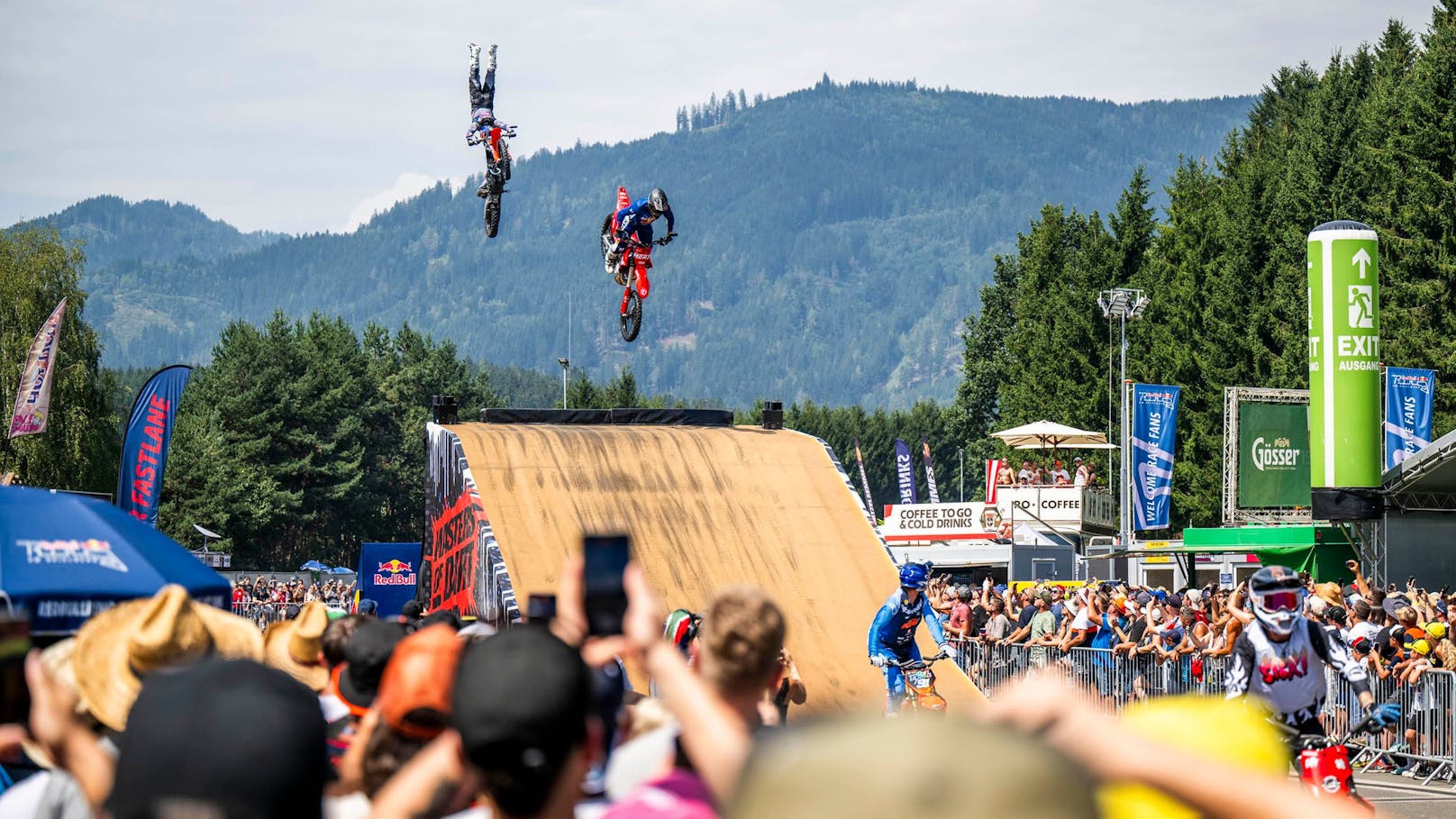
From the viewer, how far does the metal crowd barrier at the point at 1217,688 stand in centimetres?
1537

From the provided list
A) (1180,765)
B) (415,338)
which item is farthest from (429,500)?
(415,338)

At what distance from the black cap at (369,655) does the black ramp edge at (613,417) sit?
18798mm

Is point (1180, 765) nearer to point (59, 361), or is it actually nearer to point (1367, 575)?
point (1367, 575)

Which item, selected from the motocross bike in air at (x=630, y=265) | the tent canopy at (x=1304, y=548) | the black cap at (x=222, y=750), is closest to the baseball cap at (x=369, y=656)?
the black cap at (x=222, y=750)

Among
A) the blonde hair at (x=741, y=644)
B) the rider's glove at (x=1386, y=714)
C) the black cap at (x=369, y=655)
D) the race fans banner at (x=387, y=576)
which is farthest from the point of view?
the race fans banner at (x=387, y=576)

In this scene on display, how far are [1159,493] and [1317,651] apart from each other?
2719 centimetres

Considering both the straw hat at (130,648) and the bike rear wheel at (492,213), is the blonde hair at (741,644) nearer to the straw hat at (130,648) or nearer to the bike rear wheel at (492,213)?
the straw hat at (130,648)

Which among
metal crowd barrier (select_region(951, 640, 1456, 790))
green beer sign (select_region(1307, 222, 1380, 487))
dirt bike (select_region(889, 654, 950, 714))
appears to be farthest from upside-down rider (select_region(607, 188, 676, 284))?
dirt bike (select_region(889, 654, 950, 714))

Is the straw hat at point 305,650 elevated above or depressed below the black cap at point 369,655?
below

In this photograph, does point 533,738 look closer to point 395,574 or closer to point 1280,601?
point 1280,601

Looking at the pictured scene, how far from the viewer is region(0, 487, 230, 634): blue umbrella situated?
705 cm

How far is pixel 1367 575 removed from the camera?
2617 cm

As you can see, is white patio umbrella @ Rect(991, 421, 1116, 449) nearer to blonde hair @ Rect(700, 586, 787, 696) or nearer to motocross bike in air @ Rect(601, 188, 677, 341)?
motocross bike in air @ Rect(601, 188, 677, 341)

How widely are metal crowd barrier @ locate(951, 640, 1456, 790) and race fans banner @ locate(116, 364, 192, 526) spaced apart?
10370 mm
